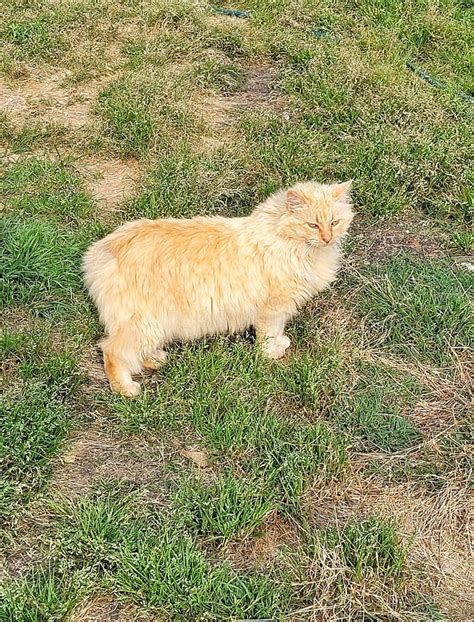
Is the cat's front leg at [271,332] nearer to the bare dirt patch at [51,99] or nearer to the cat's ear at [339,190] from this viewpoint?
the cat's ear at [339,190]

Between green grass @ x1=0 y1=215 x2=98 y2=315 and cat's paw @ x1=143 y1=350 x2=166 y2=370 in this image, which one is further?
green grass @ x1=0 y1=215 x2=98 y2=315

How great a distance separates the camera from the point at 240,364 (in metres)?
3.86

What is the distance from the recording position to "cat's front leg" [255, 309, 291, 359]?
3.99 metres

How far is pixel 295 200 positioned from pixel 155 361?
1.20 metres

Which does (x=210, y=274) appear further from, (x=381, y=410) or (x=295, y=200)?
(x=381, y=410)

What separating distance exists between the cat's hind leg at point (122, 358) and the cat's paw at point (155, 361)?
0.53 feet

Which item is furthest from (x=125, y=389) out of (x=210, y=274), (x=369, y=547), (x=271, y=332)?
(x=369, y=547)

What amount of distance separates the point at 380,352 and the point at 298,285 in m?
0.63

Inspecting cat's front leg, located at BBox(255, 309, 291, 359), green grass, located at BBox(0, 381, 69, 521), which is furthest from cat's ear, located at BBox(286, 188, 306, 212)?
green grass, located at BBox(0, 381, 69, 521)

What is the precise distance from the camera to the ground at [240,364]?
113 inches

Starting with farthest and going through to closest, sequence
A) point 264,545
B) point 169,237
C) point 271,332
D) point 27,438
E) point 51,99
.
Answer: point 51,99
point 271,332
point 169,237
point 27,438
point 264,545

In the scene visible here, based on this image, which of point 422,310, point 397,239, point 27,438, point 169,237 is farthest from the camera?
point 397,239

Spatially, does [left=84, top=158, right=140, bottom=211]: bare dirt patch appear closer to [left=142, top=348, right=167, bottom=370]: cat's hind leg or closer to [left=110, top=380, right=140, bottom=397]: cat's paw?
[left=142, top=348, right=167, bottom=370]: cat's hind leg

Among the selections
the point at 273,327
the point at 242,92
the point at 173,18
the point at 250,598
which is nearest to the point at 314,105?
the point at 242,92
